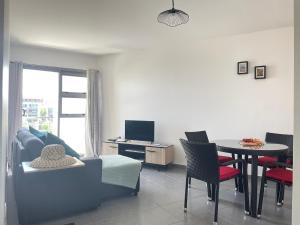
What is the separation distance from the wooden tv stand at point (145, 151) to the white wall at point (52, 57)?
7.04 ft

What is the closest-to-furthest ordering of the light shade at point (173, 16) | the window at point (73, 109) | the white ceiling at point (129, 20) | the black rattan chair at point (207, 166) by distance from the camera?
the black rattan chair at point (207, 166) < the light shade at point (173, 16) < the white ceiling at point (129, 20) < the window at point (73, 109)

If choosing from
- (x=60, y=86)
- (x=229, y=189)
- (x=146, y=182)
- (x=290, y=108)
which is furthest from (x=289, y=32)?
(x=60, y=86)

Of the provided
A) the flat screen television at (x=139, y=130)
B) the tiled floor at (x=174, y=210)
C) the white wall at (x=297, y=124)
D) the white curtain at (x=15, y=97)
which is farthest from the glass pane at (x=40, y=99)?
the white wall at (x=297, y=124)

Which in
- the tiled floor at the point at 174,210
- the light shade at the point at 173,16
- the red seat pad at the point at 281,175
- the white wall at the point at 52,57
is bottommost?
the tiled floor at the point at 174,210

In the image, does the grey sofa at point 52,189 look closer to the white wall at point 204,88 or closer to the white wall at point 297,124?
the white wall at point 297,124

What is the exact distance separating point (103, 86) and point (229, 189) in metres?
3.94

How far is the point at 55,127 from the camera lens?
5.75 metres

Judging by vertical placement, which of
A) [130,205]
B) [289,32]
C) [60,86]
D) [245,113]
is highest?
[289,32]

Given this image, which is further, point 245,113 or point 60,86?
point 60,86

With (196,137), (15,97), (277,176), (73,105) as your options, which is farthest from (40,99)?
(277,176)

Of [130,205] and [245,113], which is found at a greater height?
[245,113]

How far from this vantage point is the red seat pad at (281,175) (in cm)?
254

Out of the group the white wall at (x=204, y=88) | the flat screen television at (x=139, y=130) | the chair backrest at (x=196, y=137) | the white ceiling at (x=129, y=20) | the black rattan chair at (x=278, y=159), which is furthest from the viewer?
the flat screen television at (x=139, y=130)

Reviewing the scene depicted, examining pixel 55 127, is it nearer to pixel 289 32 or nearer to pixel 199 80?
pixel 199 80
